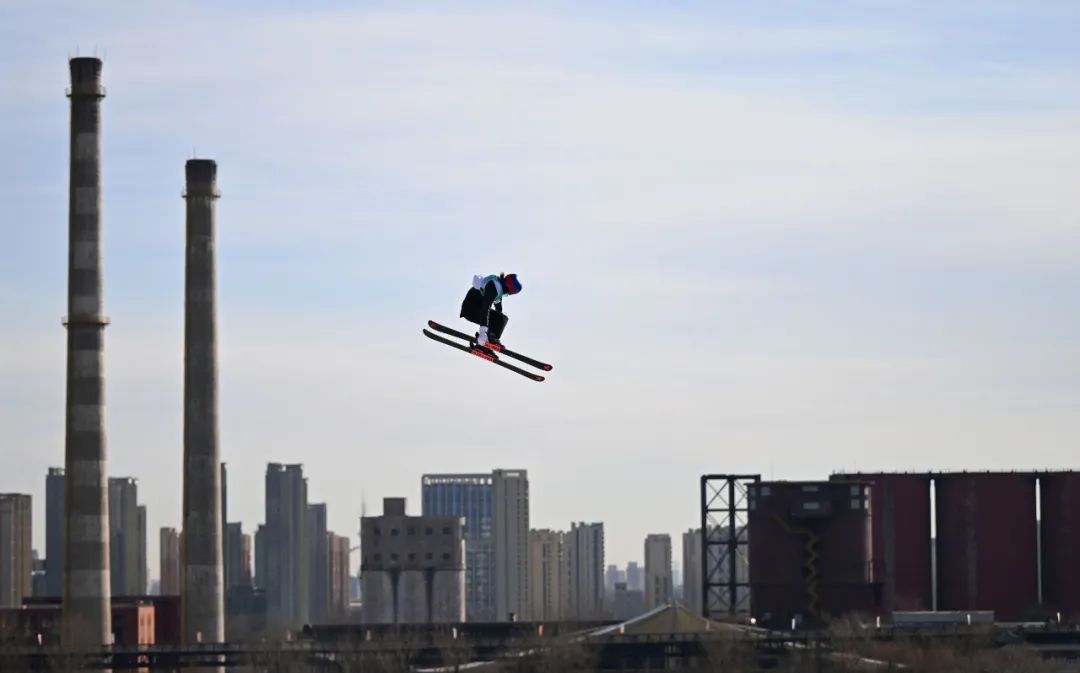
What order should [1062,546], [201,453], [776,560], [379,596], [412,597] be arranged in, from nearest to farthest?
[201,453], [776,560], [1062,546], [412,597], [379,596]

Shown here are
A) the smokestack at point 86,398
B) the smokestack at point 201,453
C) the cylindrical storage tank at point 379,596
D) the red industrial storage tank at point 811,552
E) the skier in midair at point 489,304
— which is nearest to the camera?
the skier in midair at point 489,304

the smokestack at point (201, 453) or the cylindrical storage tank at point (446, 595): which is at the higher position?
the smokestack at point (201, 453)

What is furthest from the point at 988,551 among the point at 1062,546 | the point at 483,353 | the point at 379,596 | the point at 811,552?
the point at 483,353

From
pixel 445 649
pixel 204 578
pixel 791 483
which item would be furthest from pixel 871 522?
pixel 204 578

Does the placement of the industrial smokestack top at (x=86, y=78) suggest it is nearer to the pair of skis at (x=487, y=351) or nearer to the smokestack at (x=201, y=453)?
the smokestack at (x=201, y=453)

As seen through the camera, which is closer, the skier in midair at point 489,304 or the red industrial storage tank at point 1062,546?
the skier in midair at point 489,304

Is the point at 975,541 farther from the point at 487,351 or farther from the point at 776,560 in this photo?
the point at 487,351

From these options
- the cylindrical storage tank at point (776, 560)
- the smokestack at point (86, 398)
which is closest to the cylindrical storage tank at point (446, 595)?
the cylindrical storage tank at point (776, 560)

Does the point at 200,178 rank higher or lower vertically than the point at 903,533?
higher

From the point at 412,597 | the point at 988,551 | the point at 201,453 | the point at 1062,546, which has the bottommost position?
the point at 412,597
